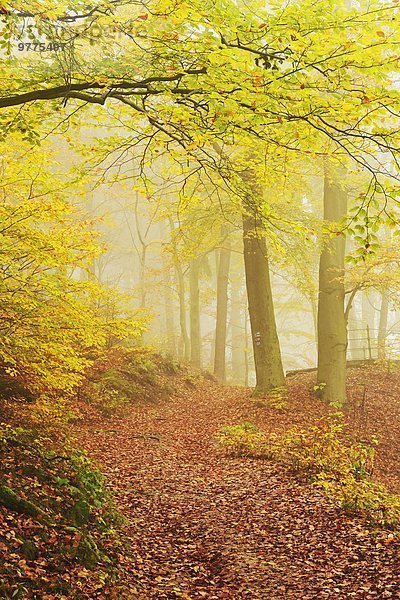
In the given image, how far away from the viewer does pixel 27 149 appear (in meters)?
8.11

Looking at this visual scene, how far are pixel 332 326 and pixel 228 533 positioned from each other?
868 centimetres

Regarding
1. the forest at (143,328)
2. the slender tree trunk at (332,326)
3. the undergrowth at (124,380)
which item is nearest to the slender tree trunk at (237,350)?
the undergrowth at (124,380)

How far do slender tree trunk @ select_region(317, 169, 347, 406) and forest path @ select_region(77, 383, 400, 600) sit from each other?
4.69m

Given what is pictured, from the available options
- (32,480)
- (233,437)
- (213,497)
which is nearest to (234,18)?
(32,480)

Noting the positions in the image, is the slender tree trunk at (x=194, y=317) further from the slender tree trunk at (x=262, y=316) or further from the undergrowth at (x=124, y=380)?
the slender tree trunk at (x=262, y=316)

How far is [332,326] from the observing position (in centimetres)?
1455

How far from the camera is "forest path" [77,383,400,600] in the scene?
5387 millimetres

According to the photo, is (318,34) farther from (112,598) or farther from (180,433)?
(180,433)

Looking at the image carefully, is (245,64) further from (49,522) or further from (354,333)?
(354,333)

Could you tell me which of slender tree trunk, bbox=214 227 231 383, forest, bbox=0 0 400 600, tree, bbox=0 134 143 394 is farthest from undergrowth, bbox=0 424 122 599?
slender tree trunk, bbox=214 227 231 383

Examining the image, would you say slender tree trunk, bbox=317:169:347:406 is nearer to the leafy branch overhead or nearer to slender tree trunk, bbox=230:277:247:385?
the leafy branch overhead

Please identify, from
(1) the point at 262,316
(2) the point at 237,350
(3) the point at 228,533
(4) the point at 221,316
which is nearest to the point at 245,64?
(3) the point at 228,533

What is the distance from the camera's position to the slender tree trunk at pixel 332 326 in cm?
1429

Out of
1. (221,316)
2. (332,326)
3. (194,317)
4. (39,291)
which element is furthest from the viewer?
(194,317)
